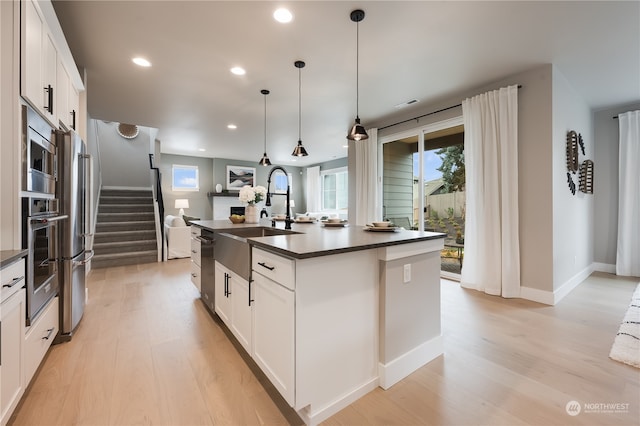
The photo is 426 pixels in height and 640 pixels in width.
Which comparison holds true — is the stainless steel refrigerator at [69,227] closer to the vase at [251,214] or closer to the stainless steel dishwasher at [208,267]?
the stainless steel dishwasher at [208,267]

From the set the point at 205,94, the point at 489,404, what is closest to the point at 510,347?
the point at 489,404

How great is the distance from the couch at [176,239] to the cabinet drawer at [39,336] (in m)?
3.66

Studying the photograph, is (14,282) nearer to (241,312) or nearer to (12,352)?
(12,352)

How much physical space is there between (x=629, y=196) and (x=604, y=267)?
3.96 ft

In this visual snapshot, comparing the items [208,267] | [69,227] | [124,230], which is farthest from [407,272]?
[124,230]

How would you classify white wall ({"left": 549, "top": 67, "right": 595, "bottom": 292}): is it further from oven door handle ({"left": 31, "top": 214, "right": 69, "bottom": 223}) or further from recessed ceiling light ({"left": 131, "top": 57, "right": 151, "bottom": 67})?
oven door handle ({"left": 31, "top": 214, "right": 69, "bottom": 223})

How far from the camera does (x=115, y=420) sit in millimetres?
1438

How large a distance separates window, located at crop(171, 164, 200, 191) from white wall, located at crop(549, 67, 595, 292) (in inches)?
353

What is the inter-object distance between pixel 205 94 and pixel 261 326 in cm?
343

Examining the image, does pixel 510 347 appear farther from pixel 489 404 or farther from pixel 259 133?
pixel 259 133

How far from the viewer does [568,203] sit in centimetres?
352

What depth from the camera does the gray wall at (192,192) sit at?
8523mm

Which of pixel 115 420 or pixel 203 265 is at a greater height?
pixel 203 265

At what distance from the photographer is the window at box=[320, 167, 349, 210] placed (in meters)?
9.33
